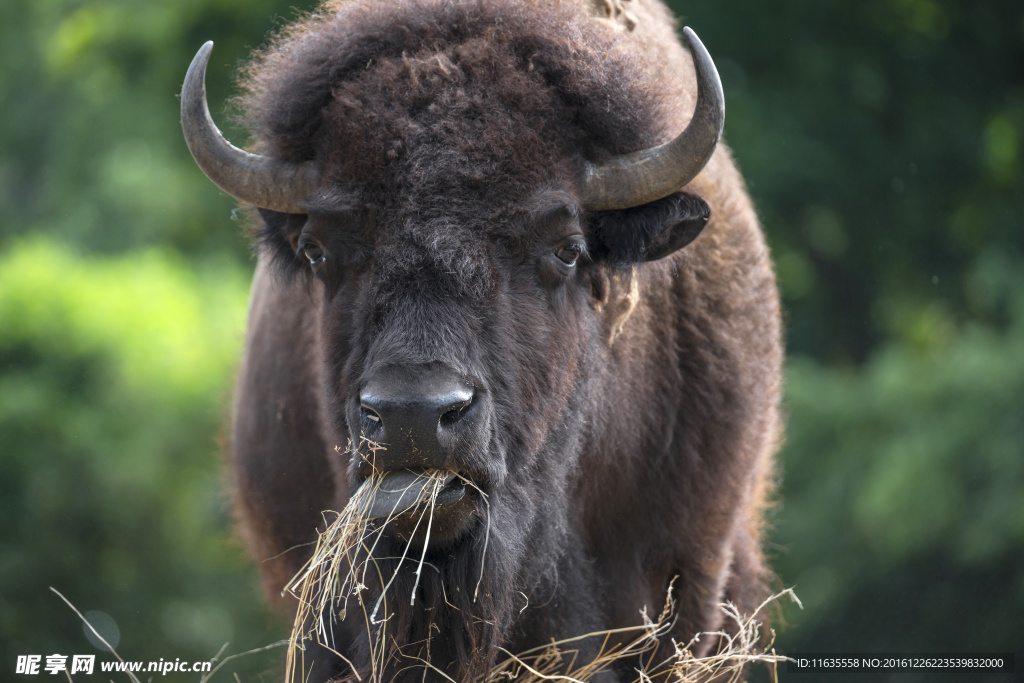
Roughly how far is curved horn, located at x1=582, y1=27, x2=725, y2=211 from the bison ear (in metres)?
0.07

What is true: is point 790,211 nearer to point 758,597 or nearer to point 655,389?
point 758,597

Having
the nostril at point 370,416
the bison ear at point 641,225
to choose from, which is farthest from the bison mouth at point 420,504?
the bison ear at point 641,225

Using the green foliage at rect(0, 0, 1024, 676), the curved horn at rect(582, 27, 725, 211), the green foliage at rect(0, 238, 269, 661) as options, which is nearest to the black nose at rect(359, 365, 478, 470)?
the curved horn at rect(582, 27, 725, 211)

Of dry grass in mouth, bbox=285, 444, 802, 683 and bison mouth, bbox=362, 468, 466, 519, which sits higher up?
bison mouth, bbox=362, 468, 466, 519

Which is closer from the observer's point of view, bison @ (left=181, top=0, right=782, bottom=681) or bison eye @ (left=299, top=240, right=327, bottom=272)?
bison @ (left=181, top=0, right=782, bottom=681)

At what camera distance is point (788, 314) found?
1038 centimetres

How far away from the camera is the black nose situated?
269cm

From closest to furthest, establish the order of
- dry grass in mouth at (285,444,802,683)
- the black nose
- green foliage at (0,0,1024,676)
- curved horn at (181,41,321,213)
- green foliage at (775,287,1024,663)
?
the black nose
dry grass in mouth at (285,444,802,683)
curved horn at (181,41,321,213)
green foliage at (0,0,1024,676)
green foliage at (775,287,1024,663)

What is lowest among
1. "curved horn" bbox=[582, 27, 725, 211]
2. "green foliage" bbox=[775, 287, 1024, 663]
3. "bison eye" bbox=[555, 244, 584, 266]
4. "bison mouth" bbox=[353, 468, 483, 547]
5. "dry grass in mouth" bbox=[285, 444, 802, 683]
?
"green foliage" bbox=[775, 287, 1024, 663]

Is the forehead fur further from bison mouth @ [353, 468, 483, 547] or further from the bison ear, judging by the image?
bison mouth @ [353, 468, 483, 547]

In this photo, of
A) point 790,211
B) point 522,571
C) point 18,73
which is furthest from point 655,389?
point 18,73

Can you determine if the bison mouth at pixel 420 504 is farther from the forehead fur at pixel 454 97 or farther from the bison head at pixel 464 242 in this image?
the forehead fur at pixel 454 97

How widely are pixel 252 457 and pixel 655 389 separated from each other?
7.07 ft

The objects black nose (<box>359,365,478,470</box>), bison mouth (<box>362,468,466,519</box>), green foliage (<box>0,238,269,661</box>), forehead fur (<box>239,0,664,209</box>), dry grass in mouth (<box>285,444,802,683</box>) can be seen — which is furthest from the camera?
green foliage (<box>0,238,269,661</box>)
